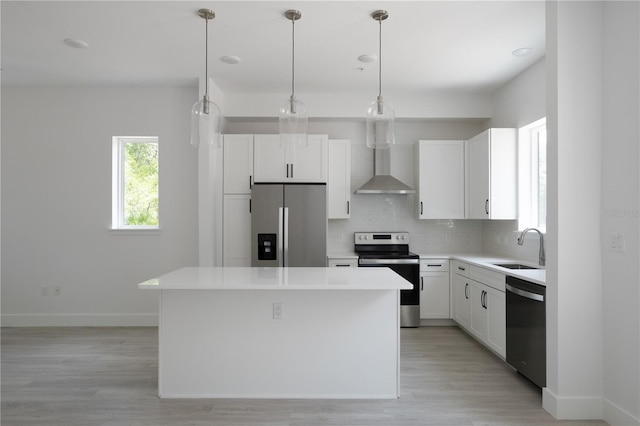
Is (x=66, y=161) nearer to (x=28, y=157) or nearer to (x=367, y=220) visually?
(x=28, y=157)

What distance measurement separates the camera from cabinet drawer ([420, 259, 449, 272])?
4.84 metres

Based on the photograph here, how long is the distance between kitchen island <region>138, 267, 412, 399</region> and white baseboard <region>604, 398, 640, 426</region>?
1.29 meters

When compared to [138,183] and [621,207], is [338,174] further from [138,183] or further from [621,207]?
[621,207]

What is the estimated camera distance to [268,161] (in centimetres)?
485

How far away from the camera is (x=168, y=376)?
2.86 meters

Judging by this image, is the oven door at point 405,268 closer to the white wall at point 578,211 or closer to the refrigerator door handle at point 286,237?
the refrigerator door handle at point 286,237

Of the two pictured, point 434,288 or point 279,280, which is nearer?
point 279,280

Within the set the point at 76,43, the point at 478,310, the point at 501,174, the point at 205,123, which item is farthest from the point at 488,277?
the point at 76,43

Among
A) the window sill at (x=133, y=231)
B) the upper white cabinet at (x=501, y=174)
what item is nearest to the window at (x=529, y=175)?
the upper white cabinet at (x=501, y=174)

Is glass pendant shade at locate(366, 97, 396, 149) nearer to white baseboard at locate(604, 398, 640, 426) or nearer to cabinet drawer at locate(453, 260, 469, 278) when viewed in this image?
white baseboard at locate(604, 398, 640, 426)

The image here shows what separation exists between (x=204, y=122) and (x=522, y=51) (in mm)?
2936

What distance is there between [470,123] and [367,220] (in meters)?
1.89

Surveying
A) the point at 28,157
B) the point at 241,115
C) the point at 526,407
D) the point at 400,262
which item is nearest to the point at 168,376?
the point at 526,407

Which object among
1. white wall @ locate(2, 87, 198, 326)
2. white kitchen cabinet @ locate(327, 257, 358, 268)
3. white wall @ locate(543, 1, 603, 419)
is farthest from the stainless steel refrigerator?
white wall @ locate(543, 1, 603, 419)
